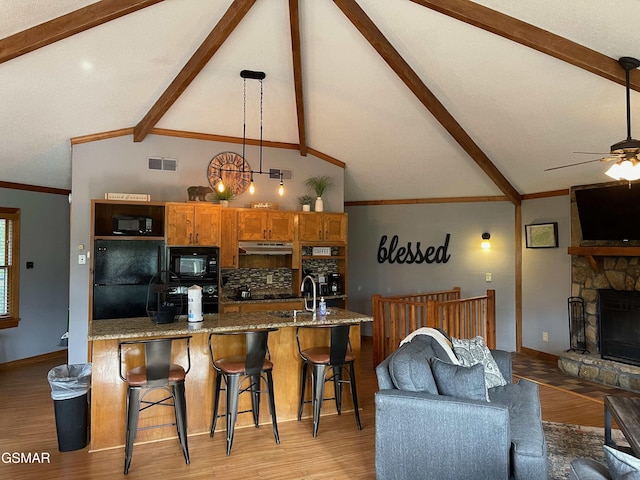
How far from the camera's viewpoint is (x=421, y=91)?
205 inches

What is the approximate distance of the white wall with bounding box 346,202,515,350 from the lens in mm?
7398

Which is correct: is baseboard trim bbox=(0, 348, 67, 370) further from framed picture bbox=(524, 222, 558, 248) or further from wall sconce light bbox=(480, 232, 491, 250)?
framed picture bbox=(524, 222, 558, 248)

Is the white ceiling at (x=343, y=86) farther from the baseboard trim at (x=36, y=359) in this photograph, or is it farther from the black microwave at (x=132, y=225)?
the baseboard trim at (x=36, y=359)

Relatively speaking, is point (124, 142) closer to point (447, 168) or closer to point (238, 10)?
point (238, 10)

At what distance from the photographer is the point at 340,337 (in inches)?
158

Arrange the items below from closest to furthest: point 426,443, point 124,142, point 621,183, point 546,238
Result: point 426,443
point 621,183
point 124,142
point 546,238

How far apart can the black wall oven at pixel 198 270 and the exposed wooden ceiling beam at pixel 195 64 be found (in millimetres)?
1631

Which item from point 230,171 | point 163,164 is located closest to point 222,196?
point 230,171

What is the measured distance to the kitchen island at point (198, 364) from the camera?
3.71 meters

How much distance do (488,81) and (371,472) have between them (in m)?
3.84

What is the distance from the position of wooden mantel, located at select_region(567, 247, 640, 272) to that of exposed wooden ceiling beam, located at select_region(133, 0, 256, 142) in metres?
4.97

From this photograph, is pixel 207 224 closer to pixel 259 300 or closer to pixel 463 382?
pixel 259 300

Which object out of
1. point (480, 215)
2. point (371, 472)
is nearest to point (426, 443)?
point (371, 472)

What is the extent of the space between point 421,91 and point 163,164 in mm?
3545
